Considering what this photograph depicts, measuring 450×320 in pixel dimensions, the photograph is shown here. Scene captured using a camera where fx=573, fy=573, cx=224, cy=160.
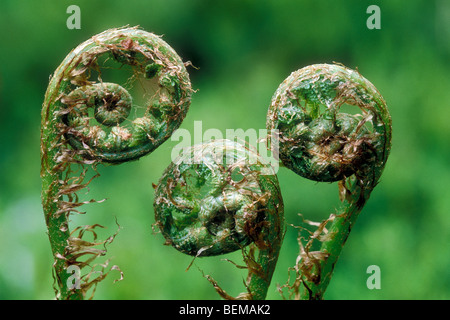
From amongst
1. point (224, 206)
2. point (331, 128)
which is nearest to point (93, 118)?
point (224, 206)

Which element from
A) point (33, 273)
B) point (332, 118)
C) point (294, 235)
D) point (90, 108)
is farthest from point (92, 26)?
point (332, 118)

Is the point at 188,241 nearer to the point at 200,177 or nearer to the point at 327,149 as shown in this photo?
the point at 200,177

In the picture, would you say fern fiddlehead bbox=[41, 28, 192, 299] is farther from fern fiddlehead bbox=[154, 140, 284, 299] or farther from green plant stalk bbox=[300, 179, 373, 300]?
green plant stalk bbox=[300, 179, 373, 300]

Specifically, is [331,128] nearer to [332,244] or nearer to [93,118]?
[332,244]

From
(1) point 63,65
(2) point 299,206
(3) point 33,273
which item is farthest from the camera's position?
(2) point 299,206

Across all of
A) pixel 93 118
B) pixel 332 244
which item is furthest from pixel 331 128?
pixel 93 118

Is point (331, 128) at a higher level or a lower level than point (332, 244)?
higher

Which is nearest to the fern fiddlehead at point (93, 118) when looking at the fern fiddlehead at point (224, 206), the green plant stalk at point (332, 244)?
the fern fiddlehead at point (224, 206)

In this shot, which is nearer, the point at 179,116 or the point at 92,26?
the point at 179,116
